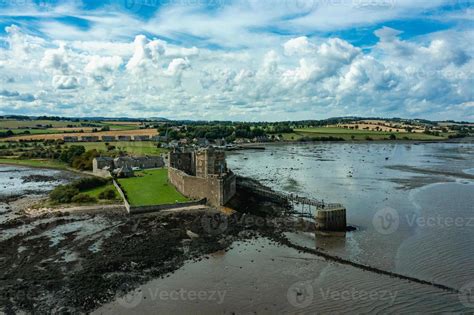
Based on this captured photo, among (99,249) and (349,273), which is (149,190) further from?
(349,273)

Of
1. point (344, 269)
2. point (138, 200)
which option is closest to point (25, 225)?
point (138, 200)

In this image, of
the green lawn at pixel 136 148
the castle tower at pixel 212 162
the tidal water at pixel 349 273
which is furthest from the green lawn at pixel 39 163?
the tidal water at pixel 349 273

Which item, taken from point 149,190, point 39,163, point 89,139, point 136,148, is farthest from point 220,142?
point 149,190

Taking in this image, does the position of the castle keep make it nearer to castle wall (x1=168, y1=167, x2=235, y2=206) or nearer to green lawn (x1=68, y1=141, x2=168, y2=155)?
castle wall (x1=168, y1=167, x2=235, y2=206)

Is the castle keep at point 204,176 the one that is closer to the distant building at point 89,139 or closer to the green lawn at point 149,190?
the green lawn at point 149,190

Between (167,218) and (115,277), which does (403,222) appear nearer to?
(167,218)

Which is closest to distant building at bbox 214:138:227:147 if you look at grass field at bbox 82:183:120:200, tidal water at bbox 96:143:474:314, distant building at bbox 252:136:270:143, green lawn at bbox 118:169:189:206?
distant building at bbox 252:136:270:143
